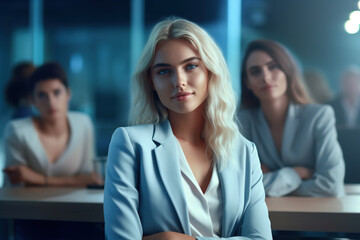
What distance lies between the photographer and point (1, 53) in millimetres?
6375

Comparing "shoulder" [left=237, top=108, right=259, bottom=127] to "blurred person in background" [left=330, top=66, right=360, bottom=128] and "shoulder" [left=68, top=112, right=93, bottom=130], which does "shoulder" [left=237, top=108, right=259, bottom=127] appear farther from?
"blurred person in background" [left=330, top=66, right=360, bottom=128]

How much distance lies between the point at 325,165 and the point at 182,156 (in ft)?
2.83

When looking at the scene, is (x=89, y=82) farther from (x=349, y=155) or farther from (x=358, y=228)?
(x=358, y=228)

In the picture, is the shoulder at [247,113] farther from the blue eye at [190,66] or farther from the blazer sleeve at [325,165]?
the blue eye at [190,66]

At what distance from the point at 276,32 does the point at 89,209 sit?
5304 mm

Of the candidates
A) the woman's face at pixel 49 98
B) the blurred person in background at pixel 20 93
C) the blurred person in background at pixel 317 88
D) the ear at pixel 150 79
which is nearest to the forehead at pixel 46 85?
the woman's face at pixel 49 98

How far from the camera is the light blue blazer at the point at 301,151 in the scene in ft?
6.12

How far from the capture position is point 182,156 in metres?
1.42

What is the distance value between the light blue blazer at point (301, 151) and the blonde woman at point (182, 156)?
1.60 feet

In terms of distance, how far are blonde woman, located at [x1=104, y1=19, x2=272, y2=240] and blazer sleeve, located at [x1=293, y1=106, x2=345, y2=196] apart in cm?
54

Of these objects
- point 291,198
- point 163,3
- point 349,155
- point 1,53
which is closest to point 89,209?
point 291,198

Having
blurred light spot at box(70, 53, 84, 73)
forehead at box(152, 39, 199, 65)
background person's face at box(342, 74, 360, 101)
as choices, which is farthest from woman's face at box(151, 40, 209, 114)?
blurred light spot at box(70, 53, 84, 73)

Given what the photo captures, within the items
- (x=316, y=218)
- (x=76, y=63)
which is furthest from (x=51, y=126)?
(x=76, y=63)

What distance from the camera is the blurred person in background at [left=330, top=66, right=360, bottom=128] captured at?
4.87 meters
